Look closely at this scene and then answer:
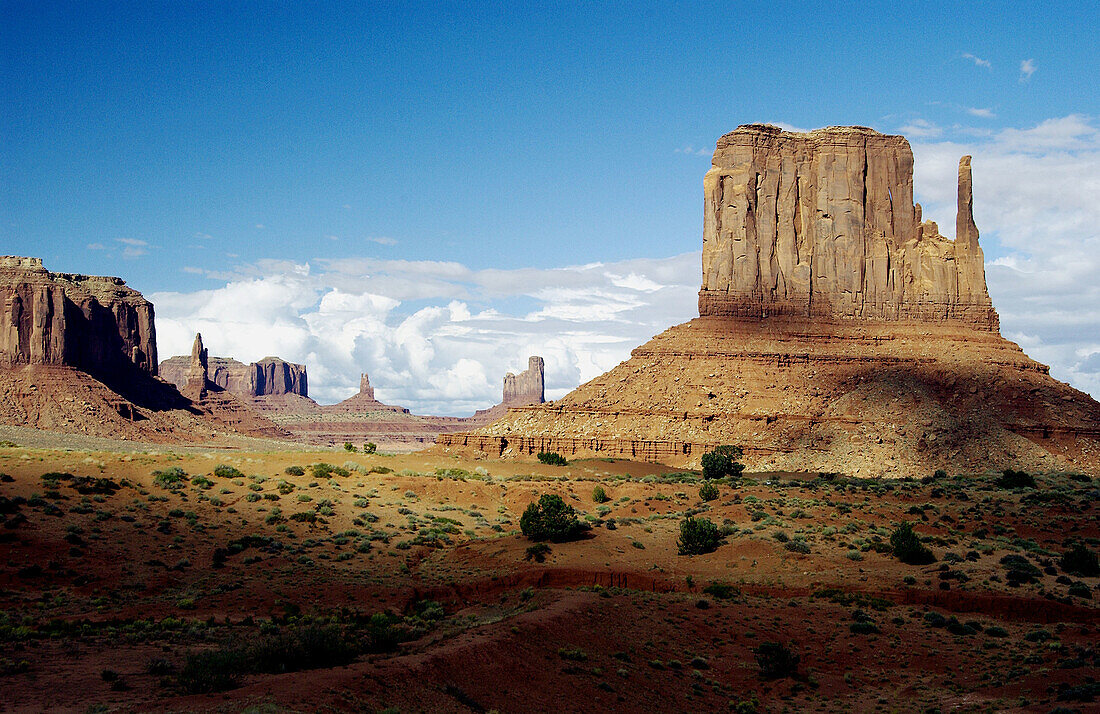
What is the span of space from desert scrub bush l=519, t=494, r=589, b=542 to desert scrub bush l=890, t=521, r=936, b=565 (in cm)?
1334

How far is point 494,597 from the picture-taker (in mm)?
32562

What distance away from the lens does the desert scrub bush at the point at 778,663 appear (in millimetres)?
25391

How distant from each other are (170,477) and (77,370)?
99618 millimetres

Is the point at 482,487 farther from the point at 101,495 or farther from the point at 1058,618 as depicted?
the point at 1058,618

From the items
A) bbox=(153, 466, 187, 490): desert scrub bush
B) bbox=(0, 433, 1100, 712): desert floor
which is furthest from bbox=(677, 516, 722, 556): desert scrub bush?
bbox=(153, 466, 187, 490): desert scrub bush

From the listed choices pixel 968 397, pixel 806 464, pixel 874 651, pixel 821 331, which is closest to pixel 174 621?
pixel 874 651

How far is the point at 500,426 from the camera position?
9369cm

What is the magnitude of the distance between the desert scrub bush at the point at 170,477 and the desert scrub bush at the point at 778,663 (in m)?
29.6

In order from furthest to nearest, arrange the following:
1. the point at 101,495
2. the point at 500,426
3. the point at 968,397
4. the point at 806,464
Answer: the point at 500,426, the point at 968,397, the point at 806,464, the point at 101,495

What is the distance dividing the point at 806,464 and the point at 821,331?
83.7ft

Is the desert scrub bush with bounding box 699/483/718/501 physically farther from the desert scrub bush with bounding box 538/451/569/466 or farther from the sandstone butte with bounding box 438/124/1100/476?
the sandstone butte with bounding box 438/124/1100/476

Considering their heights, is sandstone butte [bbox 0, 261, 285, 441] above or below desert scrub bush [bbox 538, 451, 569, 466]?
above

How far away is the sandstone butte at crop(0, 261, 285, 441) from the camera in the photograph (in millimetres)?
118438

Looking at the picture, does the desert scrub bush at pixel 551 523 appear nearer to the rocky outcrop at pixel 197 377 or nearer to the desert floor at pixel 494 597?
the desert floor at pixel 494 597
